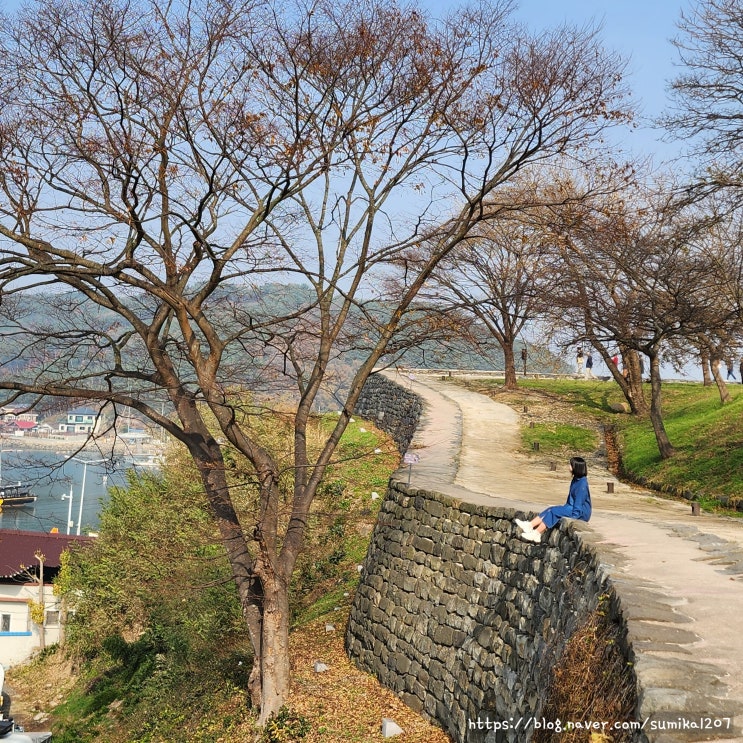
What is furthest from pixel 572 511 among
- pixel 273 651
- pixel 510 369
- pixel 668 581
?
pixel 510 369

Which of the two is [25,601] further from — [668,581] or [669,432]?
[668,581]

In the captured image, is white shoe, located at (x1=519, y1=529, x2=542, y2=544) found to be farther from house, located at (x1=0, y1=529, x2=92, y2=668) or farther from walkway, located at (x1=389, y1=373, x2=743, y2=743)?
house, located at (x1=0, y1=529, x2=92, y2=668)

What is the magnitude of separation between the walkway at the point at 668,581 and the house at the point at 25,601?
84.5 feet

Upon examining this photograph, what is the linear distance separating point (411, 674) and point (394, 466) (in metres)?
12.3

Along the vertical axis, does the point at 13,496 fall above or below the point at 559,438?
below

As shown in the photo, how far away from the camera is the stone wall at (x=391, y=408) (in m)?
24.6

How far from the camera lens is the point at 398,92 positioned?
39.7ft

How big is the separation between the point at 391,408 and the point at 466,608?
18477 mm

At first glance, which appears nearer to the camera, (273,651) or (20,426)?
(273,651)

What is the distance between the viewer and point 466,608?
35.1 feet

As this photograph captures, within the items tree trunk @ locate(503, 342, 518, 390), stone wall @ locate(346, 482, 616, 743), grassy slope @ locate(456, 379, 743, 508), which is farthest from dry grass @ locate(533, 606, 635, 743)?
tree trunk @ locate(503, 342, 518, 390)

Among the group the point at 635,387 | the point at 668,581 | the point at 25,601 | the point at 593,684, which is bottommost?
the point at 25,601

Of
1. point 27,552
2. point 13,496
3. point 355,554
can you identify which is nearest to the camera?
point 13,496

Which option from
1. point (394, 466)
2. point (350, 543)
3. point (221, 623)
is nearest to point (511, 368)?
point (394, 466)
